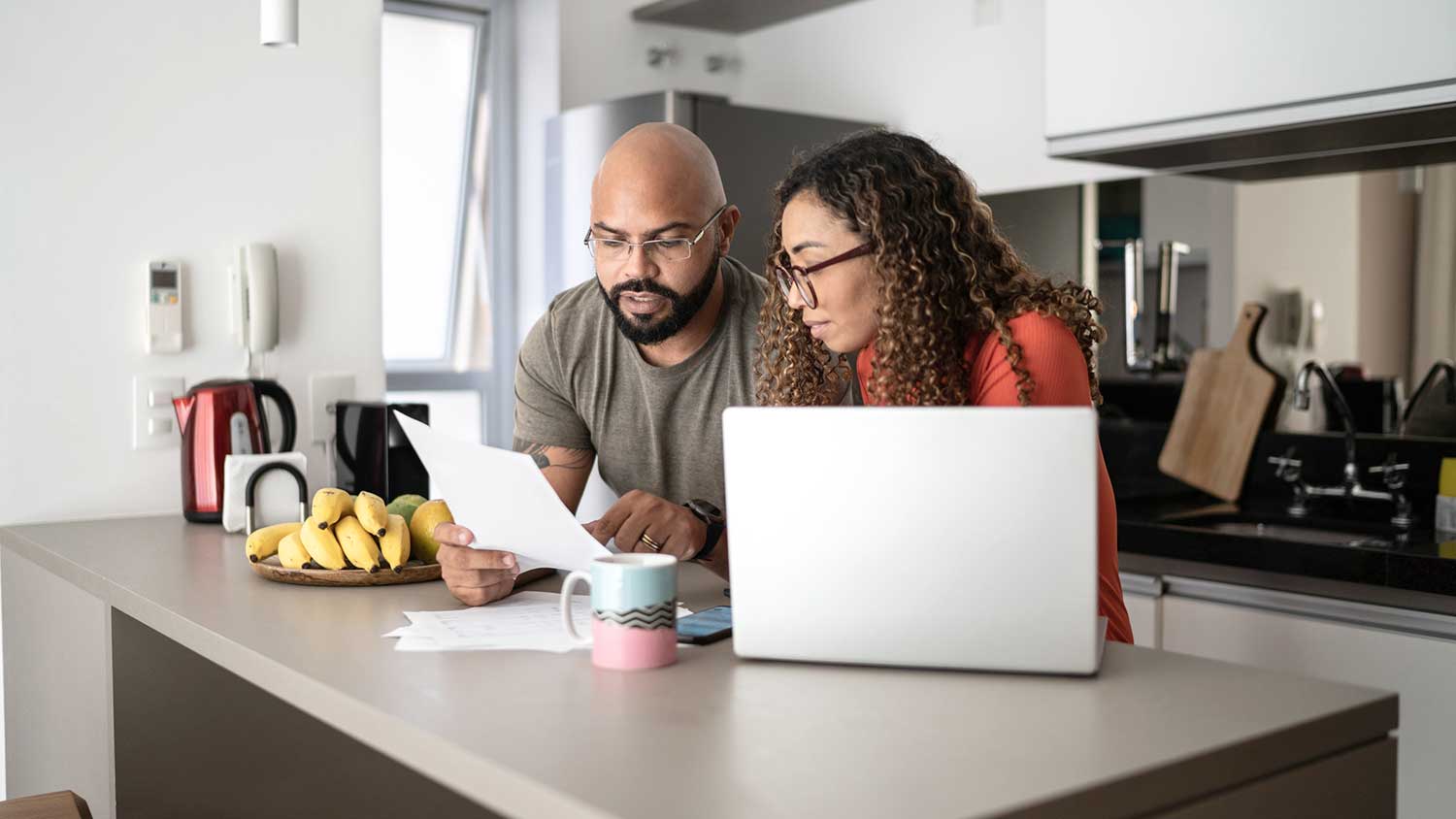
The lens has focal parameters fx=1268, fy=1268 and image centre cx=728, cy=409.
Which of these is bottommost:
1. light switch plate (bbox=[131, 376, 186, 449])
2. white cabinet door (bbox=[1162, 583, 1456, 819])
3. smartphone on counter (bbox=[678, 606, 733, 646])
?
white cabinet door (bbox=[1162, 583, 1456, 819])

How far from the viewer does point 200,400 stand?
231cm

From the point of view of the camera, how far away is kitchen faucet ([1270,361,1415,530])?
8.56 ft

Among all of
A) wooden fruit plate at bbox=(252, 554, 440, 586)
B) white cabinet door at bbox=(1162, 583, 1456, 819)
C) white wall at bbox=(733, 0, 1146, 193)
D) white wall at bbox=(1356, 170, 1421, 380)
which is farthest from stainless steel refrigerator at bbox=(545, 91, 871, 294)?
wooden fruit plate at bbox=(252, 554, 440, 586)

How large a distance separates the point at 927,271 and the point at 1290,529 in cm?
152

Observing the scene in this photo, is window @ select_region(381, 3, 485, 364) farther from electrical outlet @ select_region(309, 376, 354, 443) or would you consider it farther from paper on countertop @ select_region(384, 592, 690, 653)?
paper on countertop @ select_region(384, 592, 690, 653)

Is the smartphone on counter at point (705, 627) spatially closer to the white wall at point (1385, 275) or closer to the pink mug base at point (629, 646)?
the pink mug base at point (629, 646)

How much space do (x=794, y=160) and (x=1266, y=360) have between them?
5.27 ft

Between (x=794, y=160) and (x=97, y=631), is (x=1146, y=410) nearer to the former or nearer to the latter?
(x=794, y=160)

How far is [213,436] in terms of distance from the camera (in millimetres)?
2307

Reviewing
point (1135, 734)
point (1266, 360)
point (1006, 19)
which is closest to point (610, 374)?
point (1135, 734)

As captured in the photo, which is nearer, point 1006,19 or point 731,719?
point 731,719

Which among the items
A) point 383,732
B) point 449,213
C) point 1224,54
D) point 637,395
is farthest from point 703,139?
point 383,732

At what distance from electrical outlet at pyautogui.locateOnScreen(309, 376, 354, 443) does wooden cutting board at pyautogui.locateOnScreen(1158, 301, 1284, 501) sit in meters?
1.90

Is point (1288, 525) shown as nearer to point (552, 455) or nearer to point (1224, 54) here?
point (1224, 54)
